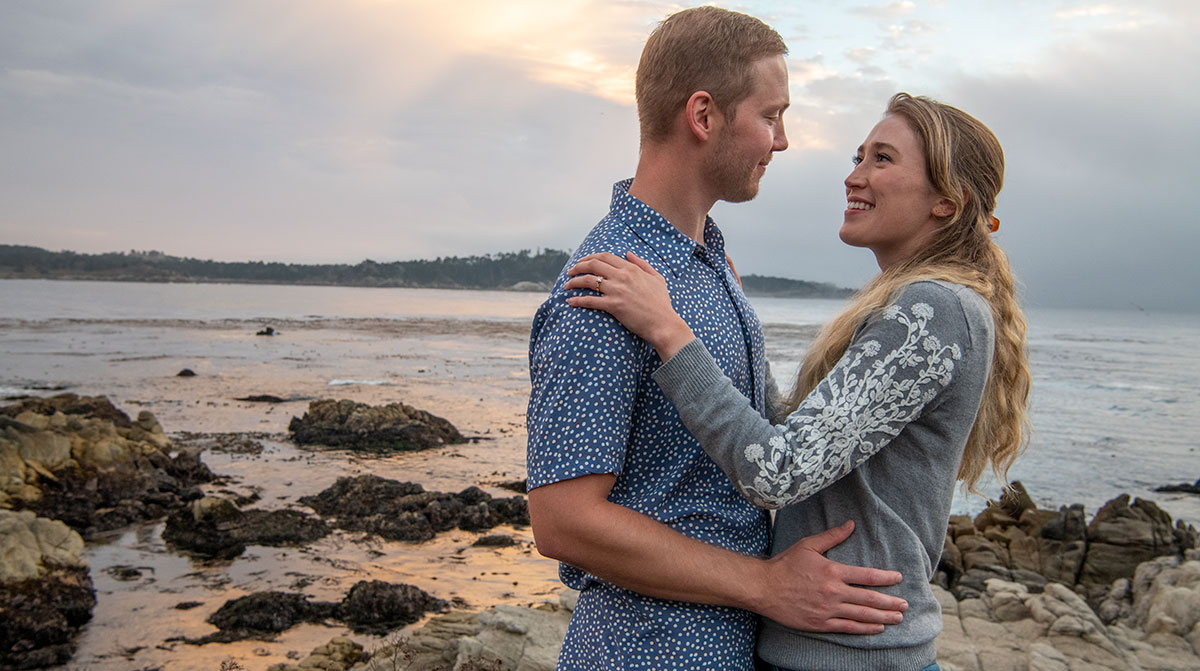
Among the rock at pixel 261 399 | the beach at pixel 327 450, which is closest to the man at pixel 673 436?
the beach at pixel 327 450

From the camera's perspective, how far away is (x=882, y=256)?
278 centimetres

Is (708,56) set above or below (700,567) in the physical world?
above

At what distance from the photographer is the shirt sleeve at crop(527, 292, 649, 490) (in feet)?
6.66

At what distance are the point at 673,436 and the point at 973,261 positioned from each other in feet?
3.43

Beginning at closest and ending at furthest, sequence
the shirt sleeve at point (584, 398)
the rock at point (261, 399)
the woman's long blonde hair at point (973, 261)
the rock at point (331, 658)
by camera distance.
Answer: the shirt sleeve at point (584, 398) < the woman's long blonde hair at point (973, 261) < the rock at point (331, 658) < the rock at point (261, 399)

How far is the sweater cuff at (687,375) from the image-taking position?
6.77ft

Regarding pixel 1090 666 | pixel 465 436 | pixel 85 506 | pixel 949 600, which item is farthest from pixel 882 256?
pixel 465 436

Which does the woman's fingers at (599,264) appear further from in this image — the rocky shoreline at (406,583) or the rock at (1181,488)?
the rock at (1181,488)

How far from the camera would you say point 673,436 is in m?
2.22

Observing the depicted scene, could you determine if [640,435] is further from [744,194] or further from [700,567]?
[744,194]

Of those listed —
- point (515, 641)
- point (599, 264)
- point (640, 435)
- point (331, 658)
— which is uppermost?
point (599, 264)

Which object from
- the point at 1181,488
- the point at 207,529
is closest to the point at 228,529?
the point at 207,529

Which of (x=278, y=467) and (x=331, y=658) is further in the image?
(x=278, y=467)

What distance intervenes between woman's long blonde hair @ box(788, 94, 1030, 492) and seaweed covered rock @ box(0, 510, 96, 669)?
7.82 metres
